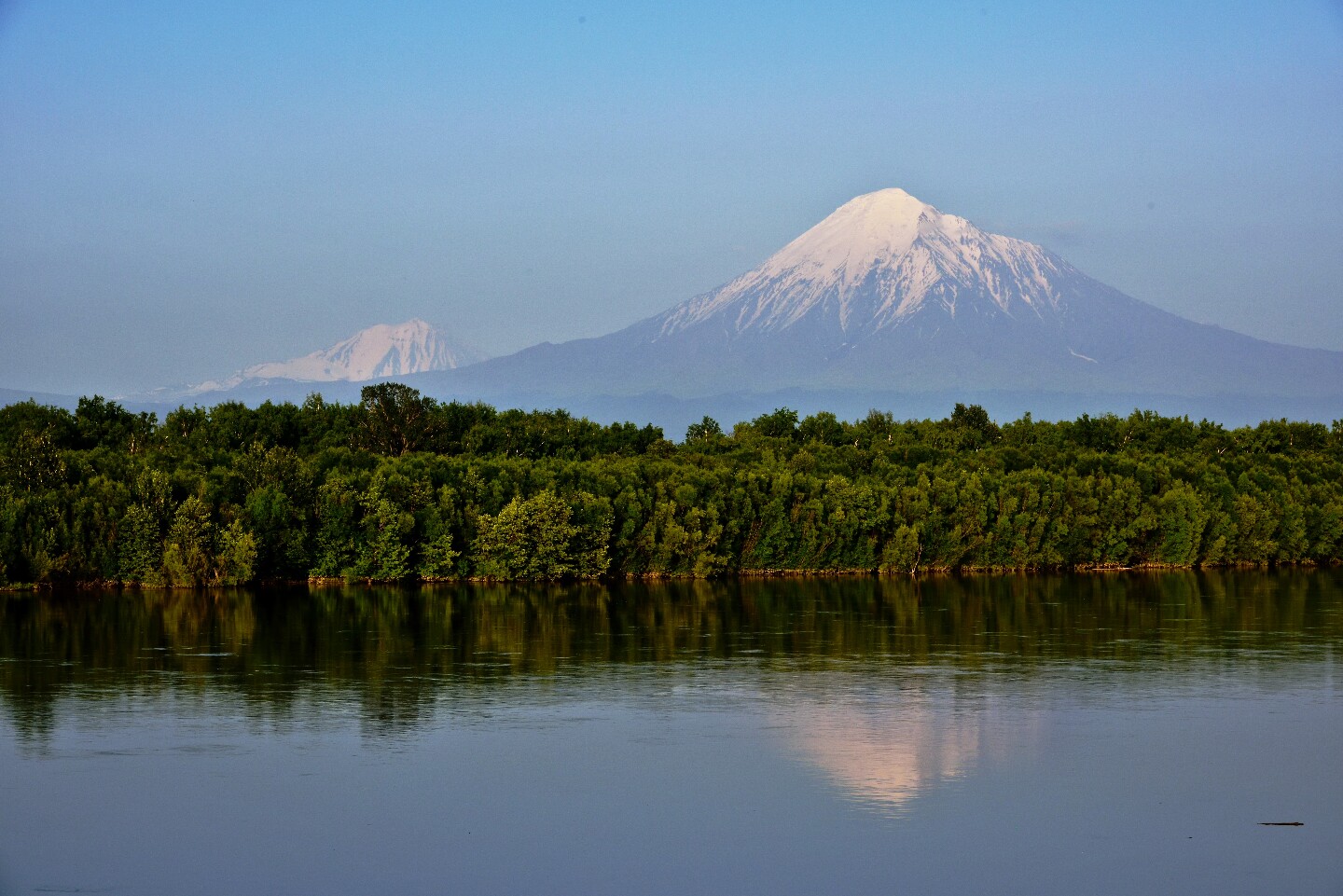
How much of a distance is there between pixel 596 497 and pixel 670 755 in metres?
36.5

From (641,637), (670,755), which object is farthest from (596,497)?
(670,755)

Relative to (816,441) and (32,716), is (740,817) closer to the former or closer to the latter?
(32,716)

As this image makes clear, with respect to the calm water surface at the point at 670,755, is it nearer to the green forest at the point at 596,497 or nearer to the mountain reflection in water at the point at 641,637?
the mountain reflection in water at the point at 641,637

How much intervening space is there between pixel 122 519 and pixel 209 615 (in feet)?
33.9

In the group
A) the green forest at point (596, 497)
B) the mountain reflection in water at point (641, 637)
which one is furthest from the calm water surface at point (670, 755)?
the green forest at point (596, 497)

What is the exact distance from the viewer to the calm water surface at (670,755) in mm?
23938

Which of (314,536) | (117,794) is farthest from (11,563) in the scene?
(117,794)

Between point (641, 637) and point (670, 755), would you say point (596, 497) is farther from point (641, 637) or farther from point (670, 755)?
point (670, 755)

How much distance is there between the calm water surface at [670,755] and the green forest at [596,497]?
1090cm

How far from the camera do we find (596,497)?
221 ft

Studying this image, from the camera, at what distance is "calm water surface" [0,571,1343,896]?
2394cm

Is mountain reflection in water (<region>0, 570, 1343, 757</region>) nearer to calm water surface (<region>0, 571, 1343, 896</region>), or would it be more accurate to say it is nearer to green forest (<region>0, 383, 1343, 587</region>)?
calm water surface (<region>0, 571, 1343, 896</region>)

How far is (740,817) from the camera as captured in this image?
26.4 meters

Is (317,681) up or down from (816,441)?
down
